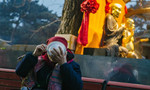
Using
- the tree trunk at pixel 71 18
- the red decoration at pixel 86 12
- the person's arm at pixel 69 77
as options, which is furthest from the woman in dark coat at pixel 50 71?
the tree trunk at pixel 71 18

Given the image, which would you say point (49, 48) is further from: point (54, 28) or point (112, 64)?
point (54, 28)

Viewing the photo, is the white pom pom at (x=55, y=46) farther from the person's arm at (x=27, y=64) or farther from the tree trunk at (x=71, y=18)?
the tree trunk at (x=71, y=18)

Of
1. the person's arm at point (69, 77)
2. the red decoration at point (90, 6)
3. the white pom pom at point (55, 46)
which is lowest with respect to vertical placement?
the person's arm at point (69, 77)

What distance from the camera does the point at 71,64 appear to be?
1.92 metres

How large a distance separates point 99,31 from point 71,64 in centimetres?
530

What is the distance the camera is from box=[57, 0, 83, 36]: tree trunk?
22.6 ft

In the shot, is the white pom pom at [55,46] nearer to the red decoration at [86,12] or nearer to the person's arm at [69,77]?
the person's arm at [69,77]

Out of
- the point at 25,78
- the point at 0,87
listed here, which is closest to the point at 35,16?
the point at 0,87

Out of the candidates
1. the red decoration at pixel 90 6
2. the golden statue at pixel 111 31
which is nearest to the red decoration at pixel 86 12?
the red decoration at pixel 90 6

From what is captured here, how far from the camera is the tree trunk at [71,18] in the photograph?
6.89m

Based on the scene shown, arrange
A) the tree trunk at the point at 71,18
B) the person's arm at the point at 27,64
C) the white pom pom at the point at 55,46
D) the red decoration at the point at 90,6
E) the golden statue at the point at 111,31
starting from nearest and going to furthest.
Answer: the white pom pom at the point at 55,46, the person's arm at the point at 27,64, the red decoration at the point at 90,6, the golden statue at the point at 111,31, the tree trunk at the point at 71,18

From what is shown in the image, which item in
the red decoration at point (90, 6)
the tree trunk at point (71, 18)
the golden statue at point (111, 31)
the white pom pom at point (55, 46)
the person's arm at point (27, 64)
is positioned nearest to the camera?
the white pom pom at point (55, 46)

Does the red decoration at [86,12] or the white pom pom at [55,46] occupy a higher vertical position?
the red decoration at [86,12]

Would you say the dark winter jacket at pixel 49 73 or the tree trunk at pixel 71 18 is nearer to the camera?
the dark winter jacket at pixel 49 73
